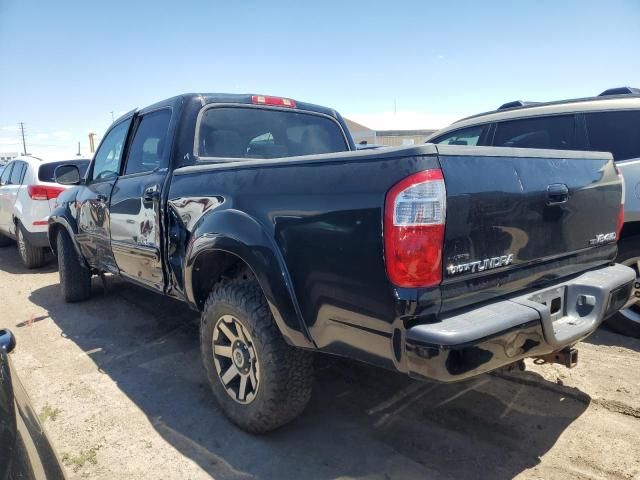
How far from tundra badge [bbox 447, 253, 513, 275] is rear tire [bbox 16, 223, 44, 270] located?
278 inches

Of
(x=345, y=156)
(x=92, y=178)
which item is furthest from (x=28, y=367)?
(x=345, y=156)

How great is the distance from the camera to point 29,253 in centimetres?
725

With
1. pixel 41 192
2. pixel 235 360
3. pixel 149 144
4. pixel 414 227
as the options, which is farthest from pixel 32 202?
pixel 414 227

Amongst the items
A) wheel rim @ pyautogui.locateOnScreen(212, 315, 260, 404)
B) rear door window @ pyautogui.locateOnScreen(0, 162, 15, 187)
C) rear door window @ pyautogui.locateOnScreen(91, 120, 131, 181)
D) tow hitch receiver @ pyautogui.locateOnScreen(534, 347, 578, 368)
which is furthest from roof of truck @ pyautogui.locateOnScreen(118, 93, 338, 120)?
rear door window @ pyautogui.locateOnScreen(0, 162, 15, 187)

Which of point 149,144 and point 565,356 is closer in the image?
point 565,356

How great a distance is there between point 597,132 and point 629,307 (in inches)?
59.4

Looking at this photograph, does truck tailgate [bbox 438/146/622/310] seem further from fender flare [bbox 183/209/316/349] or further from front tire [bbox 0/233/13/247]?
front tire [bbox 0/233/13/247]

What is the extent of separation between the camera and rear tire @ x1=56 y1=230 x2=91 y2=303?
5246 mm

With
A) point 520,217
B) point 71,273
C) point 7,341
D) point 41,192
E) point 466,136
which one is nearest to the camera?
point 7,341

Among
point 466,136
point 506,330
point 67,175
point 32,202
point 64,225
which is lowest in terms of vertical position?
point 506,330

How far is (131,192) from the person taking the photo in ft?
12.2

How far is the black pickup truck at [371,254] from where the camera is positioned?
1895mm

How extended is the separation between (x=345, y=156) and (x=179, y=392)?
2148mm

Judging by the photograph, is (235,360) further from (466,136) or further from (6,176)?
Result: (6,176)
